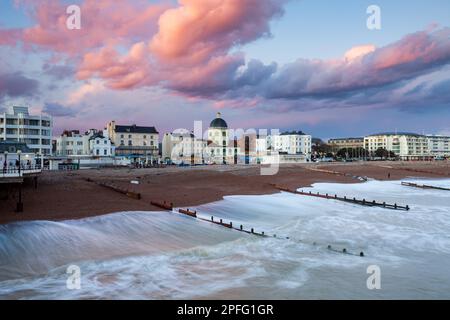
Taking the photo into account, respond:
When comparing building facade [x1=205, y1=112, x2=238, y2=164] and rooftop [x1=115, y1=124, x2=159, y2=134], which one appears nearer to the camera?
rooftop [x1=115, y1=124, x2=159, y2=134]

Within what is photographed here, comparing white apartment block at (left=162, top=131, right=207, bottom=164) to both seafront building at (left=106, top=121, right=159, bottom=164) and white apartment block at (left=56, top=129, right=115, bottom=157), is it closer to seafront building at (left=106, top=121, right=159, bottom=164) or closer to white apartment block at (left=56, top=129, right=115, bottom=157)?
seafront building at (left=106, top=121, right=159, bottom=164)

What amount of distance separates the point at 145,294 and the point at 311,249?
8.56m

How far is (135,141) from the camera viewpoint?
108 m

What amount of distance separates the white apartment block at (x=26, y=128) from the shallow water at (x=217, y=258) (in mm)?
60293

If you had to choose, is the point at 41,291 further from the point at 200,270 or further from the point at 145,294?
the point at 200,270

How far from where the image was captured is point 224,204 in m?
27.9

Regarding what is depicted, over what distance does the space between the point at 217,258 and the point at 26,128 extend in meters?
69.3

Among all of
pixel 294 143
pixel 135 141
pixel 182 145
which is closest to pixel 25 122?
pixel 135 141

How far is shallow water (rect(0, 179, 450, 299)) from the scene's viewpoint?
11352mm

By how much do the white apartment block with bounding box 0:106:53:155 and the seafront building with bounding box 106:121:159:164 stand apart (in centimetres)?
2965

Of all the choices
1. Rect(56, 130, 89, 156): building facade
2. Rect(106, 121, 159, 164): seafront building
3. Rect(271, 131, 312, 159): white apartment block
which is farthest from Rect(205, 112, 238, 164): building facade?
Rect(56, 130, 89, 156): building facade

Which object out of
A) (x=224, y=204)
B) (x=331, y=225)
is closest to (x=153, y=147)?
(x=224, y=204)

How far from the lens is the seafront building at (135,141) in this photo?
340 feet
